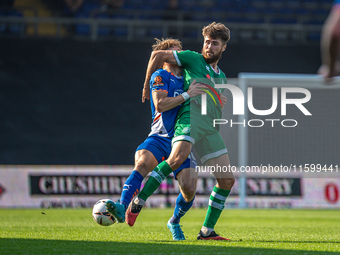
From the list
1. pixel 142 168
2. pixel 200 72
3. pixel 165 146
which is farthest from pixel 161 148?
pixel 200 72

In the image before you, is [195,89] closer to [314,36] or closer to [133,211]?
[133,211]

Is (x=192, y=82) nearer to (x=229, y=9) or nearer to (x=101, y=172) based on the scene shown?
(x=101, y=172)

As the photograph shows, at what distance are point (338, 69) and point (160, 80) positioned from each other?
96.4 inches

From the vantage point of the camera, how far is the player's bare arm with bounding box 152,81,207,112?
4.30 metres

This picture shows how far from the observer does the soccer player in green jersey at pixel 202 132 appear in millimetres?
4090

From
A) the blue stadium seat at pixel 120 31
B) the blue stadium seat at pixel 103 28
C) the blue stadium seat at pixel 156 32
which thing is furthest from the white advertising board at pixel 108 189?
the blue stadium seat at pixel 103 28

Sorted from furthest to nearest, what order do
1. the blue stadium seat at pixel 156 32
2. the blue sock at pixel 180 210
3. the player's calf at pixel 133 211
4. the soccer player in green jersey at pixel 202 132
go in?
the blue stadium seat at pixel 156 32
the blue sock at pixel 180 210
the soccer player in green jersey at pixel 202 132
the player's calf at pixel 133 211

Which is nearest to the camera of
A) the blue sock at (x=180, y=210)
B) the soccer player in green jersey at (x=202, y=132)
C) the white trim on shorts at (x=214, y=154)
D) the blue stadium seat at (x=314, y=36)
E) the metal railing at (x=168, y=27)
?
the soccer player in green jersey at (x=202, y=132)

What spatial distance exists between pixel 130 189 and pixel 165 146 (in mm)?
574

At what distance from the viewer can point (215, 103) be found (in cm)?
448

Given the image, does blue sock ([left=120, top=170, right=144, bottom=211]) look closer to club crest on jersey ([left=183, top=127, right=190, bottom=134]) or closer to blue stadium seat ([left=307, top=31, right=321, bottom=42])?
club crest on jersey ([left=183, top=127, right=190, bottom=134])

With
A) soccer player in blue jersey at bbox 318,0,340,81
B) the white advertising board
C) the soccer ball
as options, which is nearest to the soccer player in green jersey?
the soccer ball

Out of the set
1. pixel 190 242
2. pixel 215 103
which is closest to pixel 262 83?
pixel 215 103

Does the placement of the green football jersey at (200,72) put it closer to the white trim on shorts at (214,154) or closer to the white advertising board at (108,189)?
the white trim on shorts at (214,154)
